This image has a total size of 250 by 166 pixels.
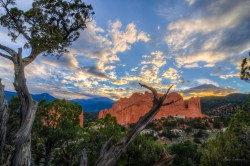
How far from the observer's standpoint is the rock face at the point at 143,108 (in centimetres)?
7970

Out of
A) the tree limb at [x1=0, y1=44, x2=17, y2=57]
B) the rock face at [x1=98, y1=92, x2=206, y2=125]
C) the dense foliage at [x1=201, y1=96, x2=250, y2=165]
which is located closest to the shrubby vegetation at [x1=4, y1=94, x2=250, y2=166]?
the dense foliage at [x1=201, y1=96, x2=250, y2=165]

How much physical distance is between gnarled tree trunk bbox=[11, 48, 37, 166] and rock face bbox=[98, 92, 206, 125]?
235 ft

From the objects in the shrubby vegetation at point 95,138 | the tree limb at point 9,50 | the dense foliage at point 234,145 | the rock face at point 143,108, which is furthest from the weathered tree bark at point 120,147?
the rock face at point 143,108

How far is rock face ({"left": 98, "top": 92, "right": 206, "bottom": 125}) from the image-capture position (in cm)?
7970

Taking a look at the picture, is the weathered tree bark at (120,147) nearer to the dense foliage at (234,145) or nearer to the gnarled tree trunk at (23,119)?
the gnarled tree trunk at (23,119)

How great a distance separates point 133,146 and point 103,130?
242 centimetres

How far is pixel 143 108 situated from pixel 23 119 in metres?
78.1

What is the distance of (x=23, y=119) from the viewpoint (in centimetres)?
733

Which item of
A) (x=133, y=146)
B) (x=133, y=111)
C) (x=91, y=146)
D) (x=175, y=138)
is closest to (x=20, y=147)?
(x=91, y=146)

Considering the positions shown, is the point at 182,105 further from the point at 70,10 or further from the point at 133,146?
the point at 70,10

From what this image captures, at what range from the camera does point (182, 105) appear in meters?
82.0

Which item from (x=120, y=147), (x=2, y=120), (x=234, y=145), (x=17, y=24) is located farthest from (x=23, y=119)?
(x=234, y=145)

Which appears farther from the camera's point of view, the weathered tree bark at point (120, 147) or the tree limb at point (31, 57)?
the tree limb at point (31, 57)

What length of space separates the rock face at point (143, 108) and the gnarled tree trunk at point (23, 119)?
2824 inches
